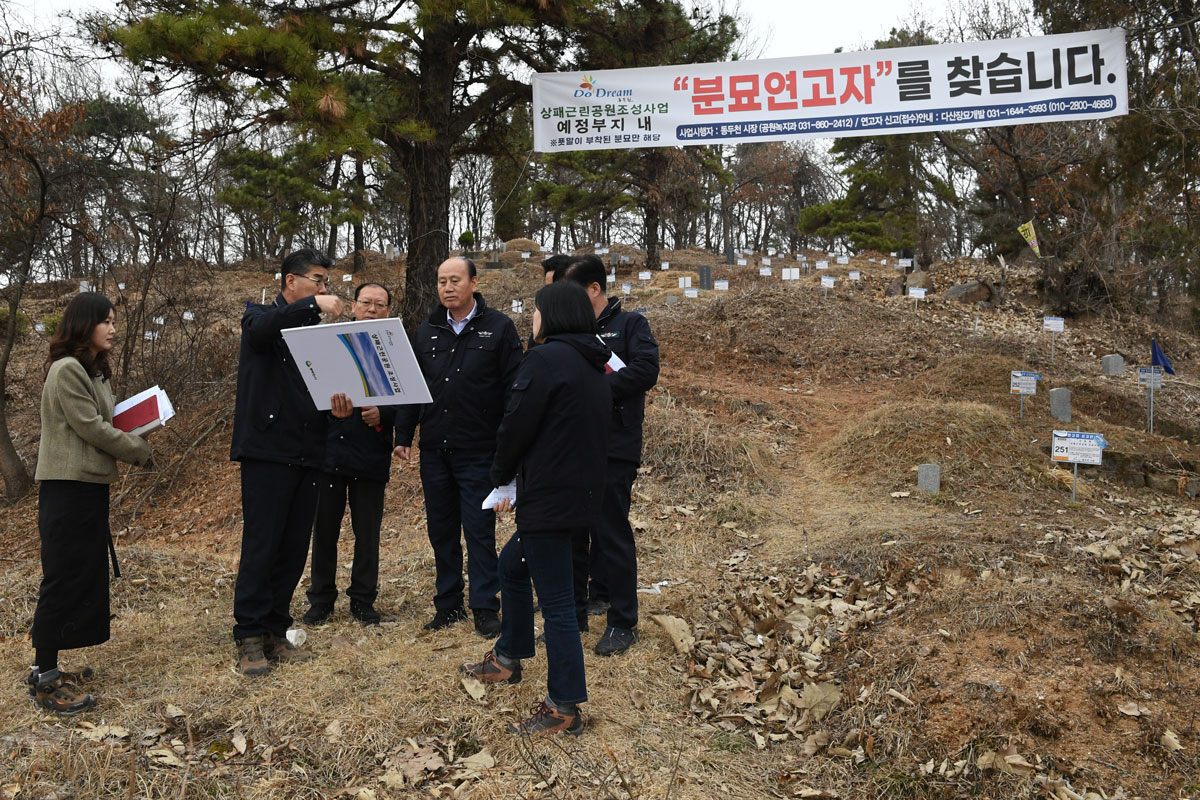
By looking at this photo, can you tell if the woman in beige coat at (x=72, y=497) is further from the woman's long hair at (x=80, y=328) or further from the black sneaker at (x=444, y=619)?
the black sneaker at (x=444, y=619)

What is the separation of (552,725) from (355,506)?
199 cm

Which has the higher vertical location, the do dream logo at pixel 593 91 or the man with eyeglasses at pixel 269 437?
the do dream logo at pixel 593 91

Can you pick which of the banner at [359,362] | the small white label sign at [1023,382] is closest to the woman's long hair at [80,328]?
the banner at [359,362]

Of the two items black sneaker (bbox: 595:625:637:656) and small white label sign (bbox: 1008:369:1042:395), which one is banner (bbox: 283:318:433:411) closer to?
black sneaker (bbox: 595:625:637:656)

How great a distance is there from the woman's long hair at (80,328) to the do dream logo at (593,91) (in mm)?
6225

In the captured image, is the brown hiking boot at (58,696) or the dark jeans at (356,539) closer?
the brown hiking boot at (58,696)

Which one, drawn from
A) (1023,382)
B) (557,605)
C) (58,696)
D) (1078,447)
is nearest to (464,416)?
(557,605)

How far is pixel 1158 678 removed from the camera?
3.73 m

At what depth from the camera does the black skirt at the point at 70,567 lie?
3518 mm

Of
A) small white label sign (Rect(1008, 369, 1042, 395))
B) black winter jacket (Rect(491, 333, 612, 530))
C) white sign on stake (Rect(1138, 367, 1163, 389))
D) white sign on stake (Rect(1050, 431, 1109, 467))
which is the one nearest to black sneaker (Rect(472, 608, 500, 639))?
black winter jacket (Rect(491, 333, 612, 530))

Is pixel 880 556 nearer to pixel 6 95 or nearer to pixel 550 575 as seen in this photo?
pixel 550 575

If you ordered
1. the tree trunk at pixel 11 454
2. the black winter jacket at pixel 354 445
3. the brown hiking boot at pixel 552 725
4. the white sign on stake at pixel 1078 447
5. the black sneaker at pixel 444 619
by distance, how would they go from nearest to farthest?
the brown hiking boot at pixel 552 725, the black sneaker at pixel 444 619, the black winter jacket at pixel 354 445, the white sign on stake at pixel 1078 447, the tree trunk at pixel 11 454

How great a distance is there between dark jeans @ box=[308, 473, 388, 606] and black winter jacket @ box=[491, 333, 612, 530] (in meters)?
1.79

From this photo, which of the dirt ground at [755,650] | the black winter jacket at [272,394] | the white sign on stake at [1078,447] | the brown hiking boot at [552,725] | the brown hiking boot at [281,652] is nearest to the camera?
the dirt ground at [755,650]
